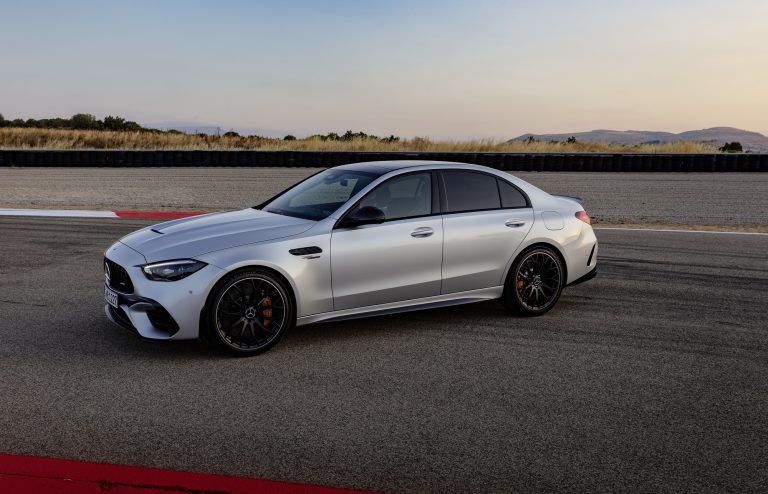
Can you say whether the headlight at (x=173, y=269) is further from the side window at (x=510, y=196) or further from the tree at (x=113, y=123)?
the tree at (x=113, y=123)

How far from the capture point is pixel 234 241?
594 centimetres

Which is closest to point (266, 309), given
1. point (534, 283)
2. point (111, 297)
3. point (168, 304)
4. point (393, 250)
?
point (168, 304)

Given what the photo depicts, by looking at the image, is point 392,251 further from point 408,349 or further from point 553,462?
point 553,462

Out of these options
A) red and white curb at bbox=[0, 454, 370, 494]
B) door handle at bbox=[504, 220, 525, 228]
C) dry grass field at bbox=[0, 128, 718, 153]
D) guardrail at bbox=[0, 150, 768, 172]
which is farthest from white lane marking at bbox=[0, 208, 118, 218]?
dry grass field at bbox=[0, 128, 718, 153]

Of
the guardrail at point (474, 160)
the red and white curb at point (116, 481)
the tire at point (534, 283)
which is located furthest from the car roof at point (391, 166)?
the guardrail at point (474, 160)

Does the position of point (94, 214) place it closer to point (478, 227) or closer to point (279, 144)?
point (478, 227)

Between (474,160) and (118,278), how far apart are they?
2256 centimetres

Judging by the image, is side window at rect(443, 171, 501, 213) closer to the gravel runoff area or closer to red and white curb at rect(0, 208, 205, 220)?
the gravel runoff area

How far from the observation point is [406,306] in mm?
6621

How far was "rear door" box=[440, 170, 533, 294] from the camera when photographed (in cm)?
682

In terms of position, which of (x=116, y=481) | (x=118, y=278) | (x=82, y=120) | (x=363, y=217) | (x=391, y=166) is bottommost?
(x=116, y=481)

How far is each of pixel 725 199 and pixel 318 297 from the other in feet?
51.8

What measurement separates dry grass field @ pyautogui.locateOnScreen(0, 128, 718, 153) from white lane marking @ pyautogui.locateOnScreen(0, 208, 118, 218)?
21.5m

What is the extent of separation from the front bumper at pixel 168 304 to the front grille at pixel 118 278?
73 mm
